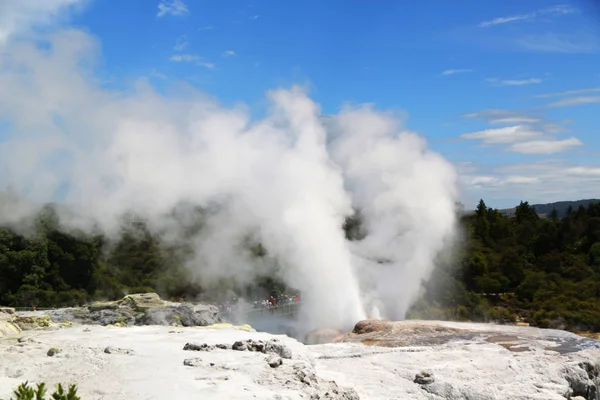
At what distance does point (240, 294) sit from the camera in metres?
30.3

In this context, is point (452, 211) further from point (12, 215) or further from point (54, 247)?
point (12, 215)

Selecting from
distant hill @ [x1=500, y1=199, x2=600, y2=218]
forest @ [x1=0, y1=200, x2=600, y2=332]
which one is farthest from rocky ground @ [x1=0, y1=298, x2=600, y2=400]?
distant hill @ [x1=500, y1=199, x2=600, y2=218]

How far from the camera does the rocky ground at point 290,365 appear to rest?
1082 centimetres

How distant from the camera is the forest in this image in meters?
28.1

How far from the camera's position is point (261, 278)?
98.8 ft

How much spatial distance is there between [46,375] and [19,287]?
1930 cm

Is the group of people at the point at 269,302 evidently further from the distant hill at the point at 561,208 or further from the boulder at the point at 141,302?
the distant hill at the point at 561,208

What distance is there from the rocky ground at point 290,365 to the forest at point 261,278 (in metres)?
10.6

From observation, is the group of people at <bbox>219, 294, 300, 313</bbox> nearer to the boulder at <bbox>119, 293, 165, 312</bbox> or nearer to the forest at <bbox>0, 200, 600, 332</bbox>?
the forest at <bbox>0, 200, 600, 332</bbox>

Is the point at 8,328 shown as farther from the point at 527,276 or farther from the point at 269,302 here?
the point at 527,276

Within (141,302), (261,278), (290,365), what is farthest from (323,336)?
(261,278)

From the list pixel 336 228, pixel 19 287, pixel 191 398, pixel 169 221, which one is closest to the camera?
pixel 191 398

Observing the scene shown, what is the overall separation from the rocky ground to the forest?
10571mm

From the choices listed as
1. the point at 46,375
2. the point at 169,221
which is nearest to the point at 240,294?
the point at 169,221
